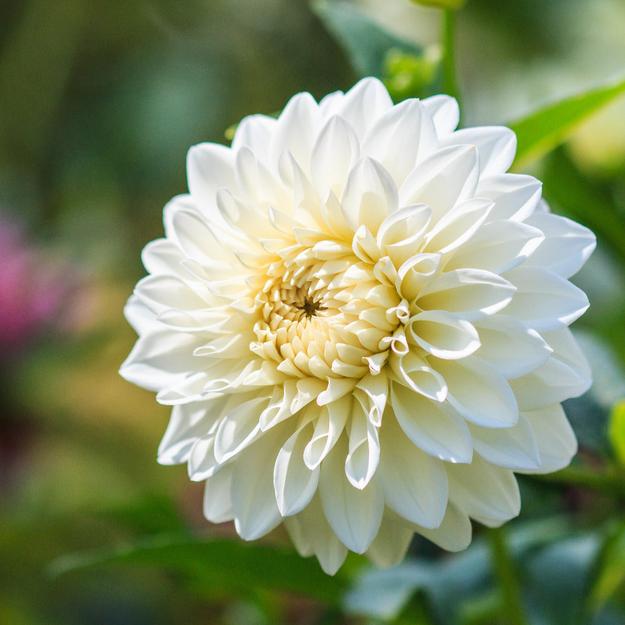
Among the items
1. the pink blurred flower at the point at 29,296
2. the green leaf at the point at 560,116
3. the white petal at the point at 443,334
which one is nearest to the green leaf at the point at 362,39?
the green leaf at the point at 560,116

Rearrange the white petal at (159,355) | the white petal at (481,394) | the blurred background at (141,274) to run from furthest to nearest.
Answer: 1. the blurred background at (141,274)
2. the white petal at (159,355)
3. the white petal at (481,394)

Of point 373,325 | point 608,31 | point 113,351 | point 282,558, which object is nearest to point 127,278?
point 113,351

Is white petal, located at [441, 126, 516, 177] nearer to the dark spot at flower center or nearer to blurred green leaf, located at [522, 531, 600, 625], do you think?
the dark spot at flower center

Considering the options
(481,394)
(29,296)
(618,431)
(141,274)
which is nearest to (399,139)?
(481,394)

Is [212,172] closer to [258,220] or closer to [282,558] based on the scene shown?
[258,220]

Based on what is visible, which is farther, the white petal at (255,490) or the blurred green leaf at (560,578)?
the blurred green leaf at (560,578)

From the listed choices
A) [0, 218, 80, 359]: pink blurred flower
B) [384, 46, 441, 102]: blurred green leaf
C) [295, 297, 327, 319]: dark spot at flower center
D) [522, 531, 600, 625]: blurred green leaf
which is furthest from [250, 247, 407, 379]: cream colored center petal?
[0, 218, 80, 359]: pink blurred flower

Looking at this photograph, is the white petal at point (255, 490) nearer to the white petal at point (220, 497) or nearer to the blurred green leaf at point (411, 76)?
the white petal at point (220, 497)

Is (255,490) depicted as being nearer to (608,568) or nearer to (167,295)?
(167,295)
